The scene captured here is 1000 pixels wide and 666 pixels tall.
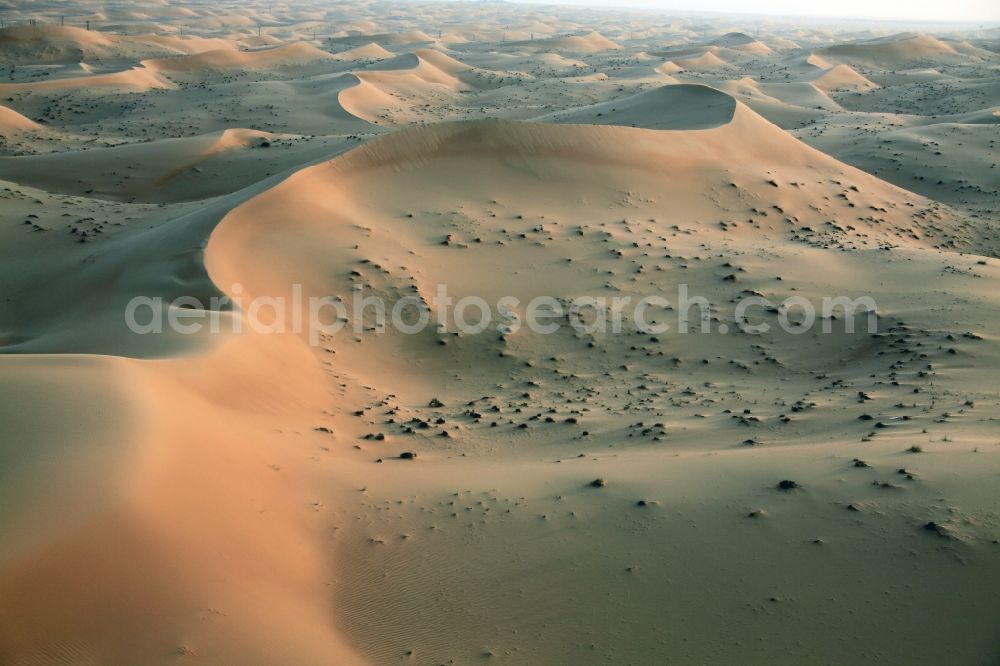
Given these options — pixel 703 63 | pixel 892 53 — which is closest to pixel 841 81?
pixel 703 63

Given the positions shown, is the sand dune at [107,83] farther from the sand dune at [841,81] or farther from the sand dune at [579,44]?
the sand dune at [579,44]

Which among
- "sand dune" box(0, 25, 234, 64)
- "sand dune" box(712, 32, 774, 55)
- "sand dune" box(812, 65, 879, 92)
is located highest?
"sand dune" box(812, 65, 879, 92)

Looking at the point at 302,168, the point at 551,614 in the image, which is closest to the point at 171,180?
the point at 302,168

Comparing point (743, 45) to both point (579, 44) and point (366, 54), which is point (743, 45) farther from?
point (366, 54)

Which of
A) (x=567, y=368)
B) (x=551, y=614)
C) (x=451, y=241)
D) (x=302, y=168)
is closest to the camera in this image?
(x=551, y=614)

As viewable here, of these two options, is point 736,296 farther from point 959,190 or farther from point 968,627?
point 959,190

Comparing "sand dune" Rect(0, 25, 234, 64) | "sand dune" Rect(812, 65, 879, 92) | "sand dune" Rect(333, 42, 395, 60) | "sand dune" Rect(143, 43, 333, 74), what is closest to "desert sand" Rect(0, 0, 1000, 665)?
"sand dune" Rect(143, 43, 333, 74)

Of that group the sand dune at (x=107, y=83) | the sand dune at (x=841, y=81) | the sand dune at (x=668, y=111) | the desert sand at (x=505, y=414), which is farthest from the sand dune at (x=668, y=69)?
the desert sand at (x=505, y=414)

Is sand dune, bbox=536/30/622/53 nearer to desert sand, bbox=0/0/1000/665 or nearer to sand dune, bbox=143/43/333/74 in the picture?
sand dune, bbox=143/43/333/74
